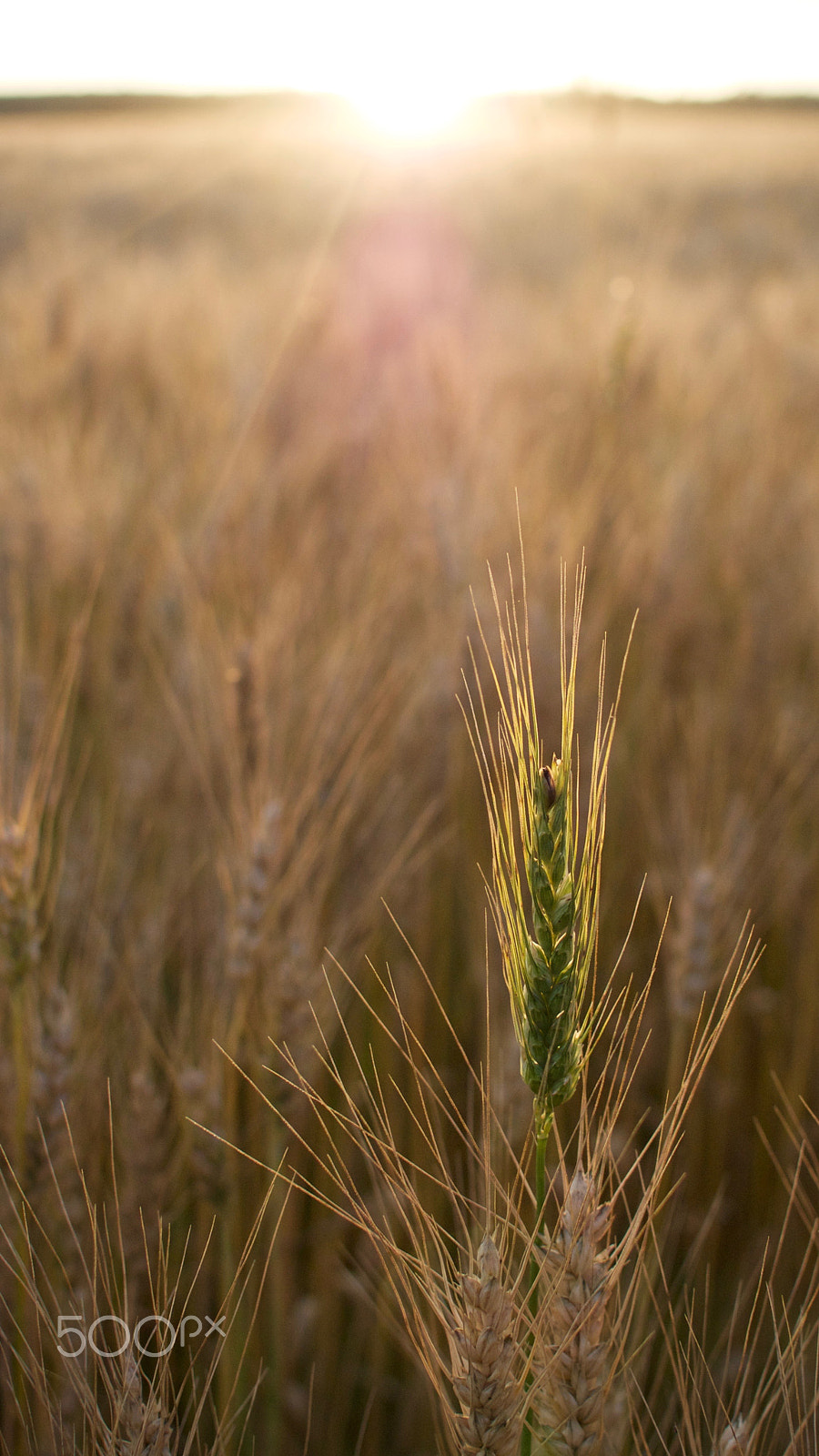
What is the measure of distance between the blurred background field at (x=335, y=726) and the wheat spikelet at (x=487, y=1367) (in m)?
0.26

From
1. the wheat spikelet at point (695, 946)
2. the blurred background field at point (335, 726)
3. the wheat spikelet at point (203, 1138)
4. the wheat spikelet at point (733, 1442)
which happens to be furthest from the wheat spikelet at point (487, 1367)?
the wheat spikelet at point (695, 946)

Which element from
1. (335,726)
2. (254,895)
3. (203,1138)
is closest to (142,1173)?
(203,1138)

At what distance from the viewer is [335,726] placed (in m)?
1.11

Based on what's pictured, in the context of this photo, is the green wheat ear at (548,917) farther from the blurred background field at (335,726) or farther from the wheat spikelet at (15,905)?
the wheat spikelet at (15,905)

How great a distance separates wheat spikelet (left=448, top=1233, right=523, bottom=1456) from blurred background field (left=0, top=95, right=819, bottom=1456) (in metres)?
0.26

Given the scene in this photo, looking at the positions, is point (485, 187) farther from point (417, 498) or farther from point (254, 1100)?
point (254, 1100)

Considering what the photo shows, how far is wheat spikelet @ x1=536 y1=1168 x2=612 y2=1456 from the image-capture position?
19.3 inches

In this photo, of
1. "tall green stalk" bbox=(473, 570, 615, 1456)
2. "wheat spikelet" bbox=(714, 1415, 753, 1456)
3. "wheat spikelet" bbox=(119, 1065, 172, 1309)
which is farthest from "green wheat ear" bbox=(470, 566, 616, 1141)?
"wheat spikelet" bbox=(119, 1065, 172, 1309)

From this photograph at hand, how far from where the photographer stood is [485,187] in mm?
15617

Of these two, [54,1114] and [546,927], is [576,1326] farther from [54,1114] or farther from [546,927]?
[54,1114]

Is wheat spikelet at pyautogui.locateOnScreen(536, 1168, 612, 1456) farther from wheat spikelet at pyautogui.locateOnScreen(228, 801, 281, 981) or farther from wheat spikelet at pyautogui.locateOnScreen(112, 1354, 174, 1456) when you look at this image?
wheat spikelet at pyautogui.locateOnScreen(228, 801, 281, 981)

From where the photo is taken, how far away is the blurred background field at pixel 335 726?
0.94m

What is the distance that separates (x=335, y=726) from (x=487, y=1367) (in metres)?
0.72

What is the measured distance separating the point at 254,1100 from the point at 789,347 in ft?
11.0
